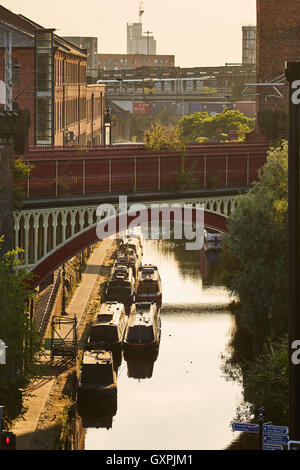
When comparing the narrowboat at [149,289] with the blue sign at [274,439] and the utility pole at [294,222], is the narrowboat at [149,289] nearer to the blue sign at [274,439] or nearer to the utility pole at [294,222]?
the blue sign at [274,439]

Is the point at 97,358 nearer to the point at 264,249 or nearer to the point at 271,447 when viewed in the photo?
the point at 264,249

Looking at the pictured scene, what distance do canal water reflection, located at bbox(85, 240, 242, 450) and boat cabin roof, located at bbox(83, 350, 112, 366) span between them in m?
2.35

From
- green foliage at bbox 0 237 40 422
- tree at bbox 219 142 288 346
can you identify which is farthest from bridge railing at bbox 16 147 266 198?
green foliage at bbox 0 237 40 422

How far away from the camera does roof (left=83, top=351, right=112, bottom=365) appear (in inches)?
2084

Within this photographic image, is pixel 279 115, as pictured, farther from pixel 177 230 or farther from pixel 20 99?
pixel 177 230

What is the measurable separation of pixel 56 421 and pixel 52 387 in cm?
564

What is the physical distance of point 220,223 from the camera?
63656mm

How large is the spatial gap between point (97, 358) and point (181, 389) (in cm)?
542

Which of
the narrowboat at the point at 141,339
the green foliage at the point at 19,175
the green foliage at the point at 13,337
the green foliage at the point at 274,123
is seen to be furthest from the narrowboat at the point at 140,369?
the green foliage at the point at 274,123

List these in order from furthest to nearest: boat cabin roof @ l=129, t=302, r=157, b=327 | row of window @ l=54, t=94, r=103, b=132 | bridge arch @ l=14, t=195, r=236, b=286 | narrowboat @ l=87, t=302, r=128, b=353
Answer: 1. row of window @ l=54, t=94, r=103, b=132
2. boat cabin roof @ l=129, t=302, r=157, b=327
3. narrowboat @ l=87, t=302, r=128, b=353
4. bridge arch @ l=14, t=195, r=236, b=286

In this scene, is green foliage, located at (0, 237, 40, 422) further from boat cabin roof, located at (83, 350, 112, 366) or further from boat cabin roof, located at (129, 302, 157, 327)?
boat cabin roof, located at (129, 302, 157, 327)

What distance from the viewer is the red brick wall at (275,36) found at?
270ft

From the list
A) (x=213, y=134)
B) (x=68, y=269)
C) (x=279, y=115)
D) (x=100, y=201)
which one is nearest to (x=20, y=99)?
(x=68, y=269)

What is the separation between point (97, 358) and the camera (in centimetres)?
5344
